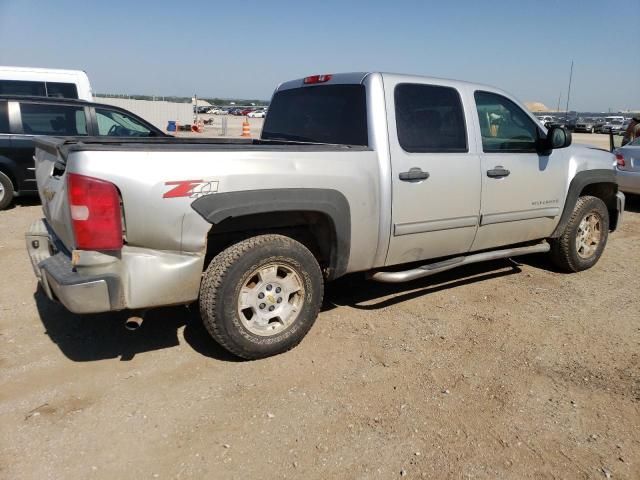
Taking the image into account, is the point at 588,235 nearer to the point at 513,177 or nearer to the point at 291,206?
the point at 513,177

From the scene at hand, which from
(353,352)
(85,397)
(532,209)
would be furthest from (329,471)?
(532,209)

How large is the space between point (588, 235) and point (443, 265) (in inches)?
85.7

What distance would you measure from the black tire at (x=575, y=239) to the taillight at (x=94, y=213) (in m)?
4.20

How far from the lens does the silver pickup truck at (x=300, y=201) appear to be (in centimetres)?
276

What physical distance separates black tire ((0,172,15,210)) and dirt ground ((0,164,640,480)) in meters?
3.74

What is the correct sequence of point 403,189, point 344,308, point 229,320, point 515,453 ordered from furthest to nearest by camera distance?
point 344,308, point 403,189, point 229,320, point 515,453

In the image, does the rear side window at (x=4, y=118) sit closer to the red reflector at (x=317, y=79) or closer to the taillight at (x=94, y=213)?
A: the red reflector at (x=317, y=79)

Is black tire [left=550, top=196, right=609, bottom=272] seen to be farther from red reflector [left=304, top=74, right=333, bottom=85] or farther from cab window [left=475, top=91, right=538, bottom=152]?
red reflector [left=304, top=74, right=333, bottom=85]

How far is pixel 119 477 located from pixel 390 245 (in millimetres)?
2260

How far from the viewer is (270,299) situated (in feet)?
11.0

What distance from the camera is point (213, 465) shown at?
243 cm

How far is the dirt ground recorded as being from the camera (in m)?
2.47

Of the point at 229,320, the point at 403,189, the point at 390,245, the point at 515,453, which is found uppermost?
the point at 403,189

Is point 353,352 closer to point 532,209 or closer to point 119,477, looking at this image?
point 119,477
